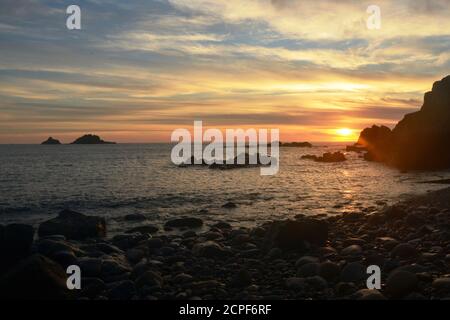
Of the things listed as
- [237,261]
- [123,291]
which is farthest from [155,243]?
[123,291]

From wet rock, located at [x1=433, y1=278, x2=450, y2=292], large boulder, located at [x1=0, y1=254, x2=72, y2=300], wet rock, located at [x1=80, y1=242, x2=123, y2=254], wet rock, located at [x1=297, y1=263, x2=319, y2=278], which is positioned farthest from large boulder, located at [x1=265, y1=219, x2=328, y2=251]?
large boulder, located at [x1=0, y1=254, x2=72, y2=300]

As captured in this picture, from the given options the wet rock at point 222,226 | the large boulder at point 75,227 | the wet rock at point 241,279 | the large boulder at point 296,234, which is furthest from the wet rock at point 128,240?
the wet rock at point 241,279

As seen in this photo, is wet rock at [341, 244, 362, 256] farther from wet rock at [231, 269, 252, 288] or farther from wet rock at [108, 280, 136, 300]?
wet rock at [108, 280, 136, 300]

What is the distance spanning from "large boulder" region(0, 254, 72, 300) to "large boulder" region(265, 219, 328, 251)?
727 centimetres

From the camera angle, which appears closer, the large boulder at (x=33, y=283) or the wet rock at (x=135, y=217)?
the large boulder at (x=33, y=283)

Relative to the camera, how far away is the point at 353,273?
1131cm

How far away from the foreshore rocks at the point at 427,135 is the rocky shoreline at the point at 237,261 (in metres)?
47.2

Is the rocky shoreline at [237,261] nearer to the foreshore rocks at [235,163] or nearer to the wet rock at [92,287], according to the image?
the wet rock at [92,287]

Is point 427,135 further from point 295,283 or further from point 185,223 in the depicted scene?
point 295,283

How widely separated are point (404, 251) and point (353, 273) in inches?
117

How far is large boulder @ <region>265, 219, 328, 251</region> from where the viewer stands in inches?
584

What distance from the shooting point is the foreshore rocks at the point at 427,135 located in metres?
62.0
